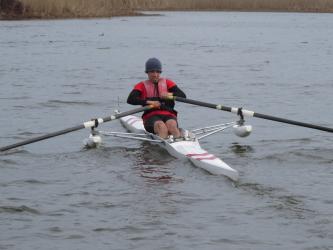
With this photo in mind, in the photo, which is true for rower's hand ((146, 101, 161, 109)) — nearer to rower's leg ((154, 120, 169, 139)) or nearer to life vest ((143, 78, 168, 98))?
rower's leg ((154, 120, 169, 139))

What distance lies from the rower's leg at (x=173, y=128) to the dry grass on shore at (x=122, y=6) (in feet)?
132

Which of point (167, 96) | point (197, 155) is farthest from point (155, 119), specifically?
point (197, 155)

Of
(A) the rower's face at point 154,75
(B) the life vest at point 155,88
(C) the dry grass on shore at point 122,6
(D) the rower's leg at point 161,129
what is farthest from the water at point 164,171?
(C) the dry grass on shore at point 122,6

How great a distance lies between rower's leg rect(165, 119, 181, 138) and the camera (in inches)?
508

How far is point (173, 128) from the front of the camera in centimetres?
1296

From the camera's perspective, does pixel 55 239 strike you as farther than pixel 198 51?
No

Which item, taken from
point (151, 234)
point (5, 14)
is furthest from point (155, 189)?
point (5, 14)

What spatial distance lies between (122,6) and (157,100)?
5301 centimetres

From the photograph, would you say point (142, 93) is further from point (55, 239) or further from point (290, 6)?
point (290, 6)

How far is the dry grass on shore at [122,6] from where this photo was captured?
175 ft

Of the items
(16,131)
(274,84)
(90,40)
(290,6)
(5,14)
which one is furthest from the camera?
(290,6)

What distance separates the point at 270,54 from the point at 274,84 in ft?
34.6

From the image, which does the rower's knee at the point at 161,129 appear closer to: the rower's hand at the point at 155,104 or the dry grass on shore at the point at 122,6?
the rower's hand at the point at 155,104

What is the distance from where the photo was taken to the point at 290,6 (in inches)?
2808
